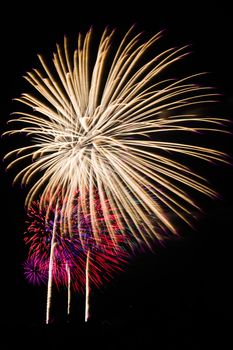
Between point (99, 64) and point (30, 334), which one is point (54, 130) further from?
point (30, 334)

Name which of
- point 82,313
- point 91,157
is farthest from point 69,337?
point 82,313

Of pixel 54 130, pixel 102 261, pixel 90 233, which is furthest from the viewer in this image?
pixel 102 261

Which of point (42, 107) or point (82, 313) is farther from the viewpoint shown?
point (82, 313)

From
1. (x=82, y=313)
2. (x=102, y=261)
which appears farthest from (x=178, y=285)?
(x=102, y=261)

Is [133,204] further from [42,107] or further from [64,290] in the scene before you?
[64,290]

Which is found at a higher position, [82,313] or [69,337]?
[82,313]

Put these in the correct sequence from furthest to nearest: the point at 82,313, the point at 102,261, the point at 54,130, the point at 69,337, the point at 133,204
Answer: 1. the point at 82,313
2. the point at 102,261
3. the point at 54,130
4. the point at 133,204
5. the point at 69,337

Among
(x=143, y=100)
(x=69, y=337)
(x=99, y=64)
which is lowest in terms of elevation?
(x=69, y=337)

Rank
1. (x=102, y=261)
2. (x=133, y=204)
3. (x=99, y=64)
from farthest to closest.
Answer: (x=102, y=261) < (x=133, y=204) < (x=99, y=64)

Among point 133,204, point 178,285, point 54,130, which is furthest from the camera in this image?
point 178,285
